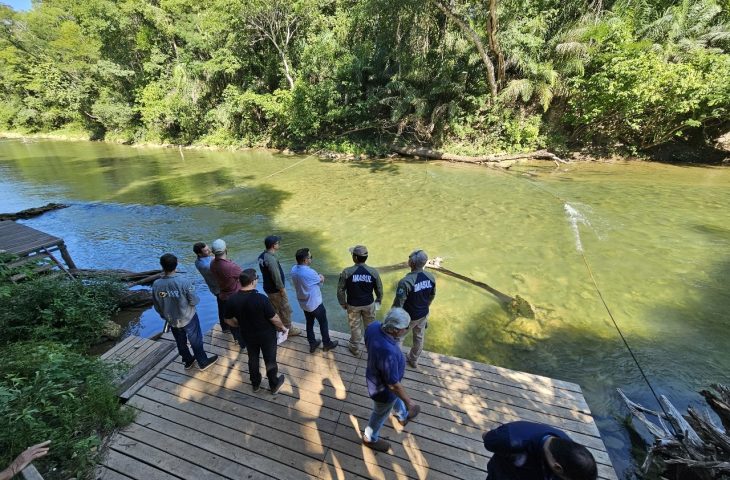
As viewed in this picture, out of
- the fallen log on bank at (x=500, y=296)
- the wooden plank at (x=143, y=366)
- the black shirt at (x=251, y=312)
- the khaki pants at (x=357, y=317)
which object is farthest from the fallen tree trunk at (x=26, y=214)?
the khaki pants at (x=357, y=317)

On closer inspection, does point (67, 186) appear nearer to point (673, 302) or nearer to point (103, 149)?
point (103, 149)

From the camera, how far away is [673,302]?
24.9ft

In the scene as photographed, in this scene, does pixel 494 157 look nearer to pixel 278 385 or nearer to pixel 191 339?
pixel 278 385

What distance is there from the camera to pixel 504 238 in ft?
35.8

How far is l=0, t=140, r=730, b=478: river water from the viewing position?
6.35 metres

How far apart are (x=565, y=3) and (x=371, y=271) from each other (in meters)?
22.8

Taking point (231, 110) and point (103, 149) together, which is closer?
point (231, 110)

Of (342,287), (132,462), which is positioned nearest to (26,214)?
(132,462)

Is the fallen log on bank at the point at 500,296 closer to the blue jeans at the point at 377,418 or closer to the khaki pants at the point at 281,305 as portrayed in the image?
the khaki pants at the point at 281,305

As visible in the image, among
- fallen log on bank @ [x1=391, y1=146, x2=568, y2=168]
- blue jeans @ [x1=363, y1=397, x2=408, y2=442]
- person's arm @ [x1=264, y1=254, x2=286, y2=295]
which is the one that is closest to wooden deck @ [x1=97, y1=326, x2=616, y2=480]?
blue jeans @ [x1=363, y1=397, x2=408, y2=442]

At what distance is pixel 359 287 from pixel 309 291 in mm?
741

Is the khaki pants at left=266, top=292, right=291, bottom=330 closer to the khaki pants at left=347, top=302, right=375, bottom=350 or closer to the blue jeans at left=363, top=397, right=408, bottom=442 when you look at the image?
the khaki pants at left=347, top=302, right=375, bottom=350

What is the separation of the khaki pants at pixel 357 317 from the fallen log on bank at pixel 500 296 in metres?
3.84

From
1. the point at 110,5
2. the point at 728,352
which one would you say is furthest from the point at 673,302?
the point at 110,5
